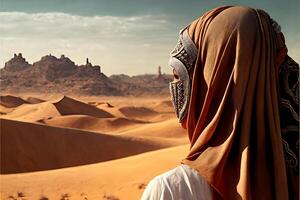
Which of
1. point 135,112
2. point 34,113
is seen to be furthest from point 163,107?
point 34,113

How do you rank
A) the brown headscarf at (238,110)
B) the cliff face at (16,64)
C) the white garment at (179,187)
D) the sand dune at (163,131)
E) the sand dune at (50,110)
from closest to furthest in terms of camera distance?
the white garment at (179,187)
the brown headscarf at (238,110)
the sand dune at (163,131)
the sand dune at (50,110)
the cliff face at (16,64)

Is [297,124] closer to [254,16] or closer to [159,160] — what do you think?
[254,16]

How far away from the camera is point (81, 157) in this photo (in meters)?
22.8

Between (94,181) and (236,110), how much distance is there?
11.9 meters

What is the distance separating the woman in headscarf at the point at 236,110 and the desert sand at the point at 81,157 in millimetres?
9311

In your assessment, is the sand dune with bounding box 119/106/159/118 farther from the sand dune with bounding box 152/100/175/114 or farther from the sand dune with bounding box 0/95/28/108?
the sand dune with bounding box 0/95/28/108

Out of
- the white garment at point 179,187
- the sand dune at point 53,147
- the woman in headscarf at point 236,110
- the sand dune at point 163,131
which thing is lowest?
the sand dune at point 163,131

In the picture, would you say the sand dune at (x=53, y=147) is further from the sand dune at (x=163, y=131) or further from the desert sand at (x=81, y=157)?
the sand dune at (x=163, y=131)

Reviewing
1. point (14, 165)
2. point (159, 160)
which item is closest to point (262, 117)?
point (159, 160)

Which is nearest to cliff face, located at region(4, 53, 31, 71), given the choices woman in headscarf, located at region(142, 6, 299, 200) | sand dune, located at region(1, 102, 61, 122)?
sand dune, located at region(1, 102, 61, 122)

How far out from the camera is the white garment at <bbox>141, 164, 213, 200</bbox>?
1.59m

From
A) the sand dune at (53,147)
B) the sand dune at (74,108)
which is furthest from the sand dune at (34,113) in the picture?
the sand dune at (53,147)

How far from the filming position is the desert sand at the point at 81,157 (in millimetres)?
12234

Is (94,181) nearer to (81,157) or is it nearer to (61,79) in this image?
(81,157)
